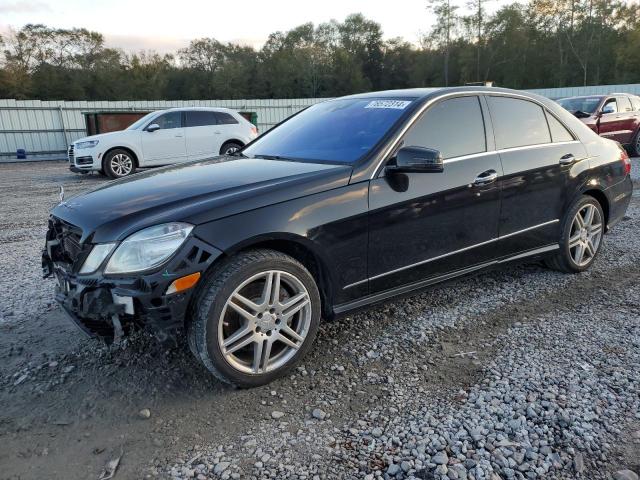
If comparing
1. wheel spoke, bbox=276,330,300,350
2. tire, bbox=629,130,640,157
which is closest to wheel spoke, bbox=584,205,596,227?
wheel spoke, bbox=276,330,300,350

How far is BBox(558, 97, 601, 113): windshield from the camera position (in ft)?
40.9

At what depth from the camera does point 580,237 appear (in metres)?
4.39

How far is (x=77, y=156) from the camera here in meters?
12.2

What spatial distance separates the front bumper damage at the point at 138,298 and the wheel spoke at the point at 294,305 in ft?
1.65

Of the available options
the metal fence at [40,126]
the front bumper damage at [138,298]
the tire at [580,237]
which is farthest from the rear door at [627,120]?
the metal fence at [40,126]

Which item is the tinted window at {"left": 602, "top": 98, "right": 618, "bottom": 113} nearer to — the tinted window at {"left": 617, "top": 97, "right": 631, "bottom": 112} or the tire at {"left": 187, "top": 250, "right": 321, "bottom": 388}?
the tinted window at {"left": 617, "top": 97, "right": 631, "bottom": 112}

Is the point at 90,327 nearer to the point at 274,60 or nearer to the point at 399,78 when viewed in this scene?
the point at 274,60

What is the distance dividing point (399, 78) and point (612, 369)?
75.2 m

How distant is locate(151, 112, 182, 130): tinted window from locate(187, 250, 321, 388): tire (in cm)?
1107

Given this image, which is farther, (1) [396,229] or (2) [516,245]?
(2) [516,245]

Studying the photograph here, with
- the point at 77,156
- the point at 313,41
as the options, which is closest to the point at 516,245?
the point at 77,156

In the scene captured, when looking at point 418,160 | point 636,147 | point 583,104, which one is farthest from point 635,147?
point 418,160

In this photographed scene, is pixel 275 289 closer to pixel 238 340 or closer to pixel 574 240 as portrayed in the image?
pixel 238 340

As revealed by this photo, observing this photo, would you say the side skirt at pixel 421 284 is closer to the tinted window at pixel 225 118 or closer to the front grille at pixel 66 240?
the front grille at pixel 66 240
